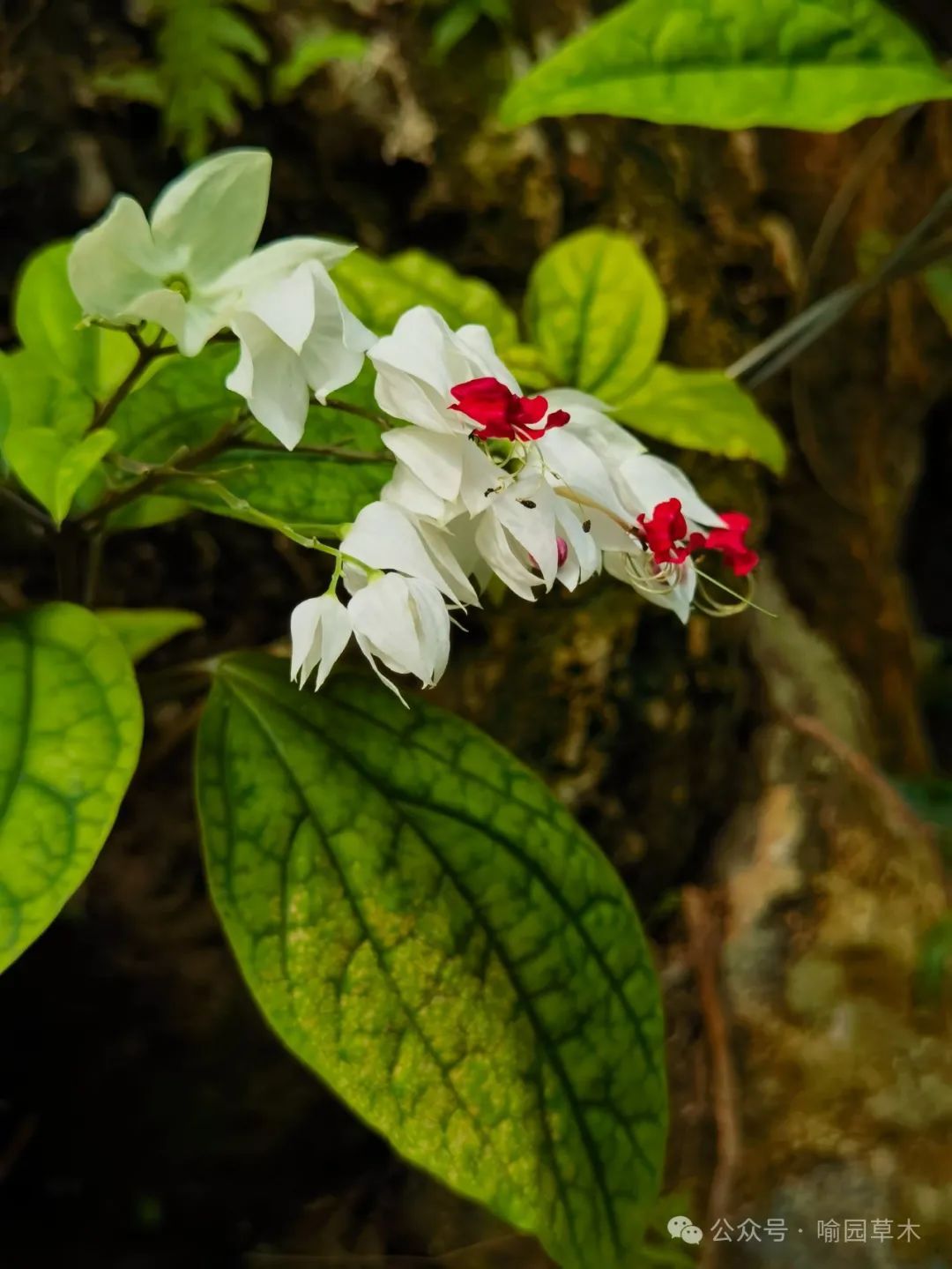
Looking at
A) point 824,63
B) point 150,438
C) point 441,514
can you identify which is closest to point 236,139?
point 150,438

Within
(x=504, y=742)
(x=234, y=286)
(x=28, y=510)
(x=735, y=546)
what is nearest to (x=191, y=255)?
(x=234, y=286)

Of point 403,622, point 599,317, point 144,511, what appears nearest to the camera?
point 403,622

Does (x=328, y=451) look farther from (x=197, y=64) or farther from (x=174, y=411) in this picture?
(x=197, y=64)

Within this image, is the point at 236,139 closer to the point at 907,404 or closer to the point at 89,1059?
the point at 89,1059

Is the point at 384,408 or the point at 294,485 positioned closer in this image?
the point at 384,408

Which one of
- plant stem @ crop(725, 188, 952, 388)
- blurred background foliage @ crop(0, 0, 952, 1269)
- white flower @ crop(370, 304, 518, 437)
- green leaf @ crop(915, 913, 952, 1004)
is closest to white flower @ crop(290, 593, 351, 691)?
white flower @ crop(370, 304, 518, 437)

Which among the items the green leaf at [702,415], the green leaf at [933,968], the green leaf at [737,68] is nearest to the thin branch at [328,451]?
the green leaf at [737,68]

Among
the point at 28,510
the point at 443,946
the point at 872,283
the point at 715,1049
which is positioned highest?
the point at 28,510

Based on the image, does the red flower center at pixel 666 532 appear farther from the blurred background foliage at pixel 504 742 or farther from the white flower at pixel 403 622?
the blurred background foliage at pixel 504 742
